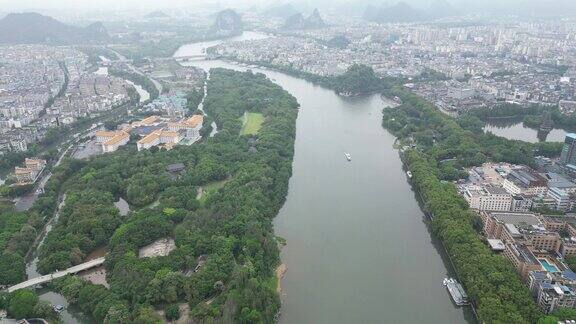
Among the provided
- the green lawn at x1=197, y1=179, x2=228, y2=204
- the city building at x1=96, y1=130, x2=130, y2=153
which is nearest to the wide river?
the green lawn at x1=197, y1=179, x2=228, y2=204

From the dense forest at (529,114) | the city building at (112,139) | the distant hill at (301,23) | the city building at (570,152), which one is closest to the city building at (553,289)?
the city building at (570,152)

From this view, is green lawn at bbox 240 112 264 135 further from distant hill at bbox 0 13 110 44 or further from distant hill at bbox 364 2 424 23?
distant hill at bbox 364 2 424 23

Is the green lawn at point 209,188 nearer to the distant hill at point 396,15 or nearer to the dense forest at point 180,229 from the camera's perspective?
the dense forest at point 180,229

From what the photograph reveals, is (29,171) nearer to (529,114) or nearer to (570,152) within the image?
(570,152)

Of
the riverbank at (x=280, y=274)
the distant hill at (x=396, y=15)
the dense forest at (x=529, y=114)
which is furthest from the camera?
the distant hill at (x=396, y=15)

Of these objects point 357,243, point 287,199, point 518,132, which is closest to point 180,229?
point 287,199
